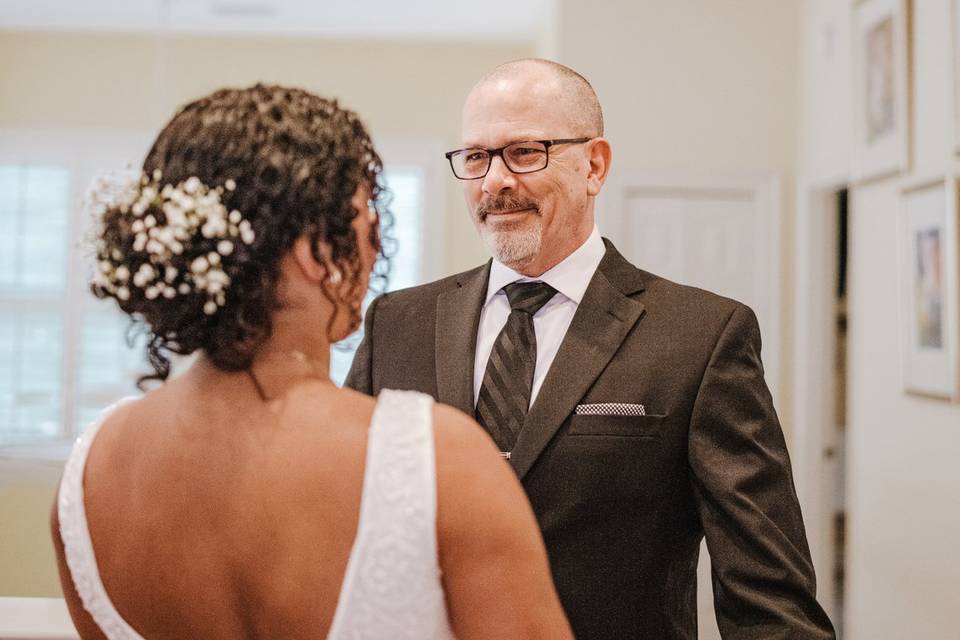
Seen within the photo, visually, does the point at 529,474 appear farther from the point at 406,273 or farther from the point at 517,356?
the point at 406,273

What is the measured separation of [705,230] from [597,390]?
297 cm

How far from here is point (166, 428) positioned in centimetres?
89

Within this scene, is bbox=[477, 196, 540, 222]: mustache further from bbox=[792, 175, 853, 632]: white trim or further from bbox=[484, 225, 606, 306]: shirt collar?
bbox=[792, 175, 853, 632]: white trim

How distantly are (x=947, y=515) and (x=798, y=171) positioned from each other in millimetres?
1857

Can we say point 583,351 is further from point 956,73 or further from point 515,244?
point 956,73

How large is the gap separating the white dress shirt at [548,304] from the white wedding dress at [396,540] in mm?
725

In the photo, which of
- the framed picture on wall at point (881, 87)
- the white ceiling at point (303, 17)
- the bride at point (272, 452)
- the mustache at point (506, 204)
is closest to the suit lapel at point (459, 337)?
the mustache at point (506, 204)

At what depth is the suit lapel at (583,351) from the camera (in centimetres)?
147

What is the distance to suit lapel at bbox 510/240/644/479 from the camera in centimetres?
147

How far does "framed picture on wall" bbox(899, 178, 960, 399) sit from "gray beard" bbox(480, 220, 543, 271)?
168cm

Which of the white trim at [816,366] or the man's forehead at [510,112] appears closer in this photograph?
the man's forehead at [510,112]

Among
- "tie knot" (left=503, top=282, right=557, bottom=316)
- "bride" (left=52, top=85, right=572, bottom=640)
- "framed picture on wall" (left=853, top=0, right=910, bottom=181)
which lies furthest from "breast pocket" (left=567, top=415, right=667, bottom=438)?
"framed picture on wall" (left=853, top=0, right=910, bottom=181)

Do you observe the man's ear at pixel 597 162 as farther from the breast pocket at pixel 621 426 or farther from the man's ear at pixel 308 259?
the man's ear at pixel 308 259

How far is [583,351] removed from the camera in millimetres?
1540
